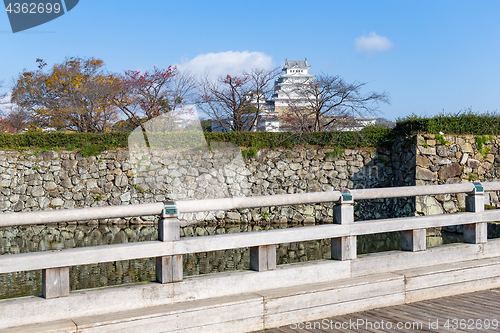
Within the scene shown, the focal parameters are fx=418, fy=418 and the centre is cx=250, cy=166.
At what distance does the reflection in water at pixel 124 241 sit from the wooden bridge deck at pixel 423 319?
2489mm

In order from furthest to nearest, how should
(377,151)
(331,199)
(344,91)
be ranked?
(344,91) < (377,151) < (331,199)

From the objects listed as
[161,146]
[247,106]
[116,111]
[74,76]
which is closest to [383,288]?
[161,146]

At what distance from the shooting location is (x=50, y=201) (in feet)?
41.8

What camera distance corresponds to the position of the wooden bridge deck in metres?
3.22

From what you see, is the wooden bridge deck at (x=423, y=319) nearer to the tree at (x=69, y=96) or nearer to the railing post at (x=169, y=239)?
the railing post at (x=169, y=239)

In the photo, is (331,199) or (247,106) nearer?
(331,199)

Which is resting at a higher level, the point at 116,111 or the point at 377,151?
the point at 116,111

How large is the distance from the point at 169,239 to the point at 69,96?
53.2 feet

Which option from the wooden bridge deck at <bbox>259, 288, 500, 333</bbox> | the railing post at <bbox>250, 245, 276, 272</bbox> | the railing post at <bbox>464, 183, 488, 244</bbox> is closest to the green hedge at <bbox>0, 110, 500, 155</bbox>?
the railing post at <bbox>464, 183, 488, 244</bbox>

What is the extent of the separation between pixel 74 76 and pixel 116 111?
3.19 m

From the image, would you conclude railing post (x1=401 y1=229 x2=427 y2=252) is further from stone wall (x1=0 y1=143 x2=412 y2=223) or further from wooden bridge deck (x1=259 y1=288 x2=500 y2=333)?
stone wall (x1=0 y1=143 x2=412 y2=223)

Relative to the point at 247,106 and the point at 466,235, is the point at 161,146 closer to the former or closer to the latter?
the point at 247,106

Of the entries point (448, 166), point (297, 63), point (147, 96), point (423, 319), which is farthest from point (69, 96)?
point (297, 63)

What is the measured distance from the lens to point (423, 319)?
11.3 ft
